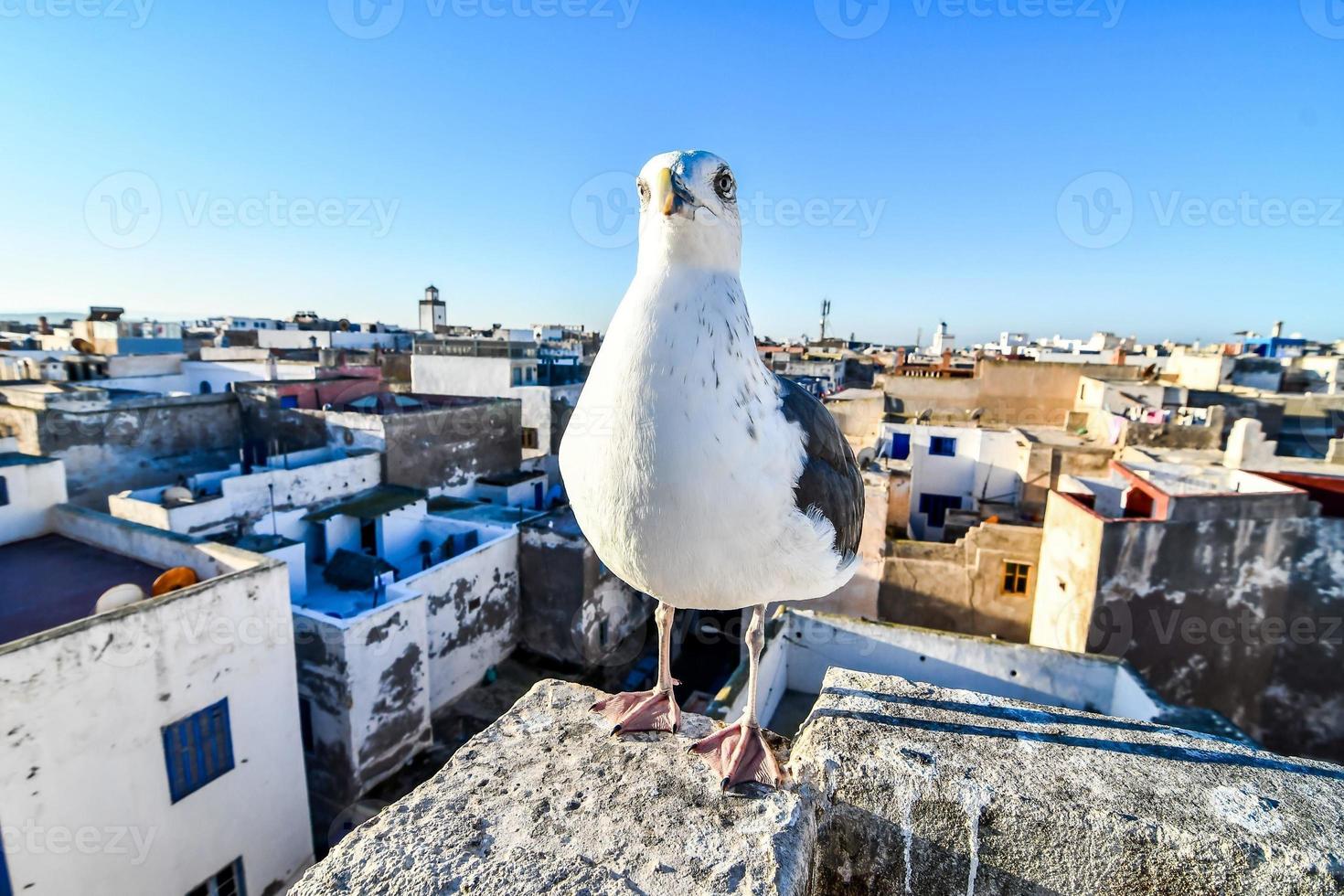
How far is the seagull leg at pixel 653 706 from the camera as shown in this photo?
287cm

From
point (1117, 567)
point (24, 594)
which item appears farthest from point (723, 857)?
point (24, 594)

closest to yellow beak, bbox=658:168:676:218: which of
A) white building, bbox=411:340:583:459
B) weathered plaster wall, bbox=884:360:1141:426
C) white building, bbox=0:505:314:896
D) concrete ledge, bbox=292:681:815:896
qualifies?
concrete ledge, bbox=292:681:815:896

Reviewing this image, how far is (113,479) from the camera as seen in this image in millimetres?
17891

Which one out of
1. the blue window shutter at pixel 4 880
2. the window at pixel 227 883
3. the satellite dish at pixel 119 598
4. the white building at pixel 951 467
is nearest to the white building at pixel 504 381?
the white building at pixel 951 467

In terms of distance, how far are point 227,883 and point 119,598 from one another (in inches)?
177

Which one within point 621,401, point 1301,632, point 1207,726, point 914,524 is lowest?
point 914,524

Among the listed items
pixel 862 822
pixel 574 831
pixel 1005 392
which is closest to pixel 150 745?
pixel 574 831

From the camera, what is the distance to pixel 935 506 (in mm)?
20312

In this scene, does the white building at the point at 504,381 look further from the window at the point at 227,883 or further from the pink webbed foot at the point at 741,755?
the pink webbed foot at the point at 741,755

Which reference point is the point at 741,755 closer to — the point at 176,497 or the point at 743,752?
the point at 743,752

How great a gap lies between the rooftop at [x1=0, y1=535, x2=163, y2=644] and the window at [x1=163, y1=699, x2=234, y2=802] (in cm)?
205

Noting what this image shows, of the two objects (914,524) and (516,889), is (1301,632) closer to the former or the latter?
(914,524)

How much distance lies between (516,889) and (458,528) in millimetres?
15405

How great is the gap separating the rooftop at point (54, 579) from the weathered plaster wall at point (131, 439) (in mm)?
7256
